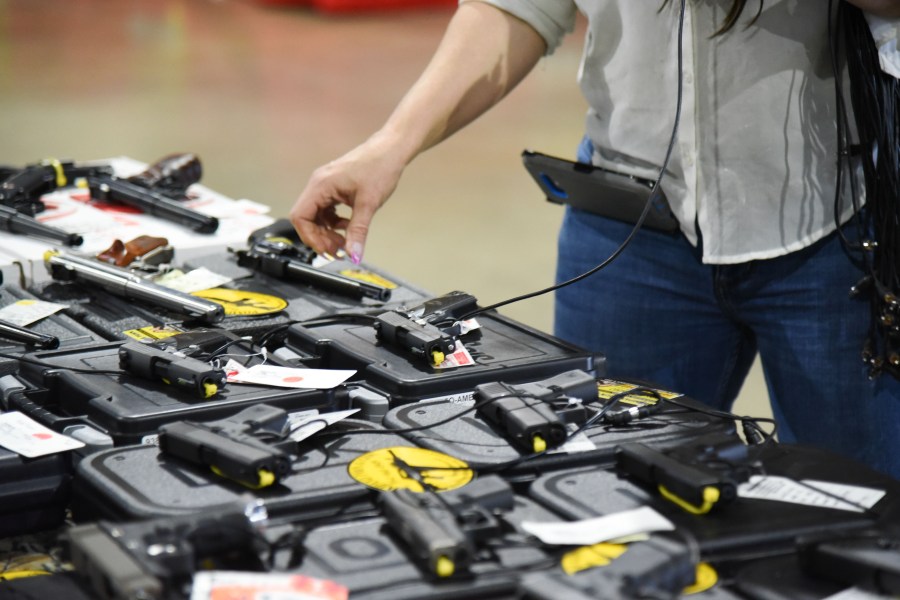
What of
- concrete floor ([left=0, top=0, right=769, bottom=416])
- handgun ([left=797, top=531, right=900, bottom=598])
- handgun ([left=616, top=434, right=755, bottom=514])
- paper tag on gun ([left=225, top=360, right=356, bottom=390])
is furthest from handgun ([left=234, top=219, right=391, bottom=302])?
concrete floor ([left=0, top=0, right=769, bottom=416])

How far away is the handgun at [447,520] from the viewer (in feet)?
3.53

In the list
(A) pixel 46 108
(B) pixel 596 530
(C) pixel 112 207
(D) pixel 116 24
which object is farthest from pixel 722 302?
(D) pixel 116 24

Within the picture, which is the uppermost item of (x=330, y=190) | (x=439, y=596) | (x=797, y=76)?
(x=797, y=76)

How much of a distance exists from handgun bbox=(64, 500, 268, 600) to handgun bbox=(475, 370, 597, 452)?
0.33 m

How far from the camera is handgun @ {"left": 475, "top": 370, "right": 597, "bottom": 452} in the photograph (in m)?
1.34

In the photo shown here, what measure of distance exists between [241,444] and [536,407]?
0.33 metres

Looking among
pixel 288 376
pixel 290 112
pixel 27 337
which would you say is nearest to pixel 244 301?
pixel 27 337

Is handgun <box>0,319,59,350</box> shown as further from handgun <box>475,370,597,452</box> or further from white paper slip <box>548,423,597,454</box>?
white paper slip <box>548,423,597,454</box>

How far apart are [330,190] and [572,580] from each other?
873 millimetres

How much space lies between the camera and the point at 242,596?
103 cm

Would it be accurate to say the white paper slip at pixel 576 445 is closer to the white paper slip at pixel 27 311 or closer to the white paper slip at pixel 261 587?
the white paper slip at pixel 261 587

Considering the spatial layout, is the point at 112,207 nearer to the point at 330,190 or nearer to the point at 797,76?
the point at 330,190

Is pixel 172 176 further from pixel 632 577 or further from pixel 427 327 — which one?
pixel 632 577

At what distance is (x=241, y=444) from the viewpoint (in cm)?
125
